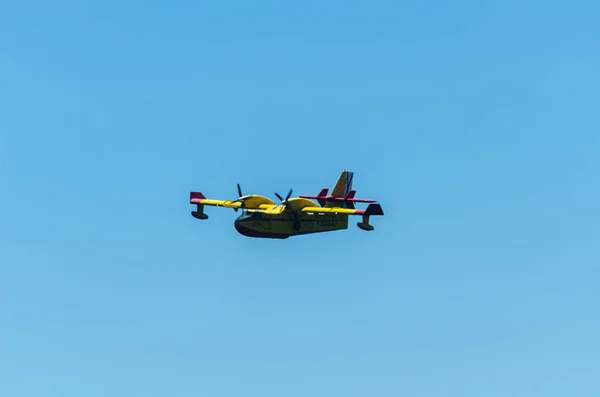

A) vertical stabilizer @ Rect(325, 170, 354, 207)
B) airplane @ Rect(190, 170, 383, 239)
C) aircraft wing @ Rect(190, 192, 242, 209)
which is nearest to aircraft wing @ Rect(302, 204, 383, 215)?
airplane @ Rect(190, 170, 383, 239)

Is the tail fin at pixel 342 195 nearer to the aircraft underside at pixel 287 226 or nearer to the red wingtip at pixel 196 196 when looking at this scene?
the aircraft underside at pixel 287 226

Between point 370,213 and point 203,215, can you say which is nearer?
point 370,213

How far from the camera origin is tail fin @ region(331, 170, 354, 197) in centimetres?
14588

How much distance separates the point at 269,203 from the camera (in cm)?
14075

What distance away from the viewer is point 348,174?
482 ft

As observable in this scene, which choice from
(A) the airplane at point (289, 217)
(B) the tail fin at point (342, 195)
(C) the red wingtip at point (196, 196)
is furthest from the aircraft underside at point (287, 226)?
(C) the red wingtip at point (196, 196)

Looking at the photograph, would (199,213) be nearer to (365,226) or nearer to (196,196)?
(196,196)

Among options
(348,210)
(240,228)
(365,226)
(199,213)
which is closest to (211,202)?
(199,213)

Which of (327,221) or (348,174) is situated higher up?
(348,174)

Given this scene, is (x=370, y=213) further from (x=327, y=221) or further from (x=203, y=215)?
(x=203, y=215)

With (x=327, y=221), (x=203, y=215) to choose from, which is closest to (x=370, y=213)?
(x=327, y=221)

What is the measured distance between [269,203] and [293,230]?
18.5ft

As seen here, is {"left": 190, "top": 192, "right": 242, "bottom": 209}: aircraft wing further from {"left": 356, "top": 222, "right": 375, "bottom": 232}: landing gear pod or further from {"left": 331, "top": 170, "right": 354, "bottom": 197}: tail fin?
{"left": 356, "top": 222, "right": 375, "bottom": 232}: landing gear pod

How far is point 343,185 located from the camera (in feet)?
480
